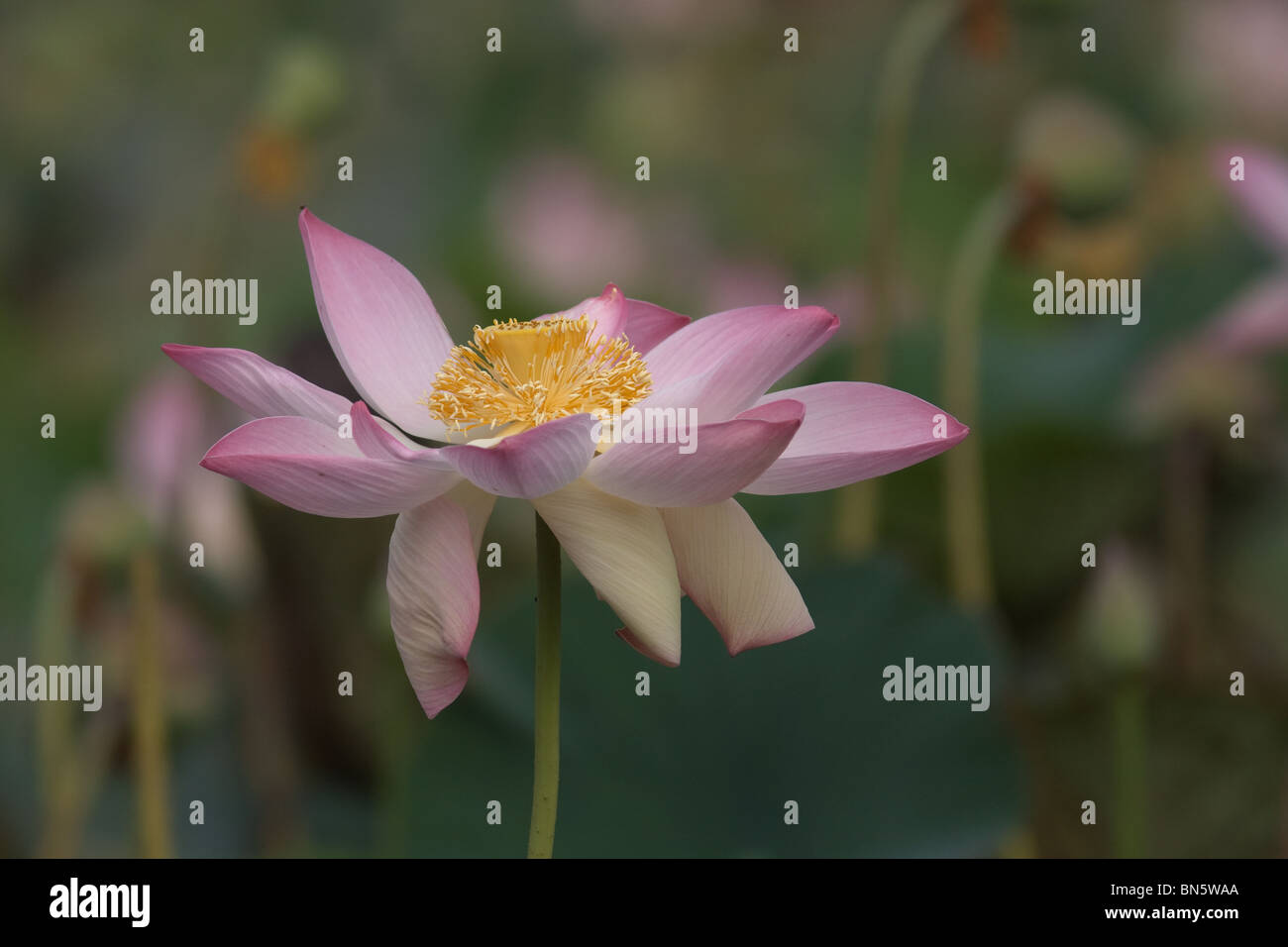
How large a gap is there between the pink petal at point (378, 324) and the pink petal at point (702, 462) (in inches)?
2.6

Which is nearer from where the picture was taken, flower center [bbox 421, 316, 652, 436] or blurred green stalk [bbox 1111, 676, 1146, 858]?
flower center [bbox 421, 316, 652, 436]

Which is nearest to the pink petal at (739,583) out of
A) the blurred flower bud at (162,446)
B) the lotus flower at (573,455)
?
the lotus flower at (573,455)

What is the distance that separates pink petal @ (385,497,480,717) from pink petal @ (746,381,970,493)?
0.20ft

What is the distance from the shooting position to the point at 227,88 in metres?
1.29

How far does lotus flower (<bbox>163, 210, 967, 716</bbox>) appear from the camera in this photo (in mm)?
257

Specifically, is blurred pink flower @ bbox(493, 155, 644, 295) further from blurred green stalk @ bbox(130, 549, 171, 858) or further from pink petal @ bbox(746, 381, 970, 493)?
pink petal @ bbox(746, 381, 970, 493)

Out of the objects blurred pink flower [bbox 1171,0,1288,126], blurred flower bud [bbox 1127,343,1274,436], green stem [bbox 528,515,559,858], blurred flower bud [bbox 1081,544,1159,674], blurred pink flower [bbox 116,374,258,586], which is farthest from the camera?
blurred pink flower [bbox 1171,0,1288,126]

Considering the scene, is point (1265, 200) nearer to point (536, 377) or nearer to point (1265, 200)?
point (1265, 200)

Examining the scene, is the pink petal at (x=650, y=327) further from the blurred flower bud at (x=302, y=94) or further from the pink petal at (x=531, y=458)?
the blurred flower bud at (x=302, y=94)

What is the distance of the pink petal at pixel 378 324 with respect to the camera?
1.02ft

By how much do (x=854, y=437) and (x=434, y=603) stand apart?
9cm

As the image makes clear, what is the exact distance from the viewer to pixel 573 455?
26 centimetres

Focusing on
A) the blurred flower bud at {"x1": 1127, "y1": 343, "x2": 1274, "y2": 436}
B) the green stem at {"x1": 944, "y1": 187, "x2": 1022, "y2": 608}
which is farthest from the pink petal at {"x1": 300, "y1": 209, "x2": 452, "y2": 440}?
the blurred flower bud at {"x1": 1127, "y1": 343, "x2": 1274, "y2": 436}

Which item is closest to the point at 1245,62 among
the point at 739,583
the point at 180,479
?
the point at 180,479
